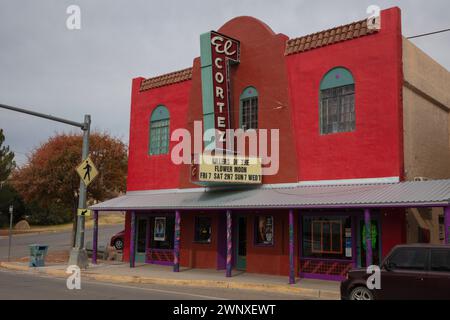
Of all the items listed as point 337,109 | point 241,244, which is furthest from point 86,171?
point 337,109

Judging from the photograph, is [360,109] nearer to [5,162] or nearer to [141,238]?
[141,238]

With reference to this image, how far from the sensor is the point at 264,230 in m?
19.1

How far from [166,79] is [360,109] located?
1034cm

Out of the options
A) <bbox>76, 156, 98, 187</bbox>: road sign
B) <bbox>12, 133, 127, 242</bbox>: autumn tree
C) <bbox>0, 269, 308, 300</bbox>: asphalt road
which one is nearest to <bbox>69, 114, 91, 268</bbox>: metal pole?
<bbox>76, 156, 98, 187</bbox>: road sign

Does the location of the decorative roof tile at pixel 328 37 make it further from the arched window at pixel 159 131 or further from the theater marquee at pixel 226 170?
the arched window at pixel 159 131

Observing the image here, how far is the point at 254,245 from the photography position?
62.8ft

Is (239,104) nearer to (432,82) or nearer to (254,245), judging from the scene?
(254,245)

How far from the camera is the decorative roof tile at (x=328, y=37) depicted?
17.2 m

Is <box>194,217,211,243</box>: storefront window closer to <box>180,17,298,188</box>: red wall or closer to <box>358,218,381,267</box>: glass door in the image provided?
<box>180,17,298,188</box>: red wall

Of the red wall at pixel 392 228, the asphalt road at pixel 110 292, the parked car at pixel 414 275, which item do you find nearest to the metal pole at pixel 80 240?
the asphalt road at pixel 110 292

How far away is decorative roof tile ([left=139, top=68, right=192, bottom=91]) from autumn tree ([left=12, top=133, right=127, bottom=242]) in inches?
271

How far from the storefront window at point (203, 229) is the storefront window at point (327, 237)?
4.80m

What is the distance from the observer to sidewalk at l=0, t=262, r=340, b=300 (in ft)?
48.8
